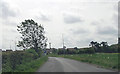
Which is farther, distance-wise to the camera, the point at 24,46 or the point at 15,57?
the point at 24,46

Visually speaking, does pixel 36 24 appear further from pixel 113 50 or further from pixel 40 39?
pixel 113 50

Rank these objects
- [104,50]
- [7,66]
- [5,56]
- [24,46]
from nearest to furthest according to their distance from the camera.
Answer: [7,66]
[5,56]
[24,46]
[104,50]

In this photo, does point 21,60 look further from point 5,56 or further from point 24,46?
point 24,46

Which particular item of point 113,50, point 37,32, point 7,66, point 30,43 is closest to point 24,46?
point 30,43

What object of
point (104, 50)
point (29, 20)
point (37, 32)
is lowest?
point (104, 50)

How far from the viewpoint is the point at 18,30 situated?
65125mm

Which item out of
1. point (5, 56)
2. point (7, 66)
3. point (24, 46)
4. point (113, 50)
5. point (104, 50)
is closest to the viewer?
point (7, 66)

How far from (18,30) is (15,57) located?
116 feet

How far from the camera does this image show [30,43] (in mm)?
62156

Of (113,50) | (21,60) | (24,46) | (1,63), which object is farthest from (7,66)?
(113,50)

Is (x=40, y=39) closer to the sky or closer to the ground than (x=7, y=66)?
closer to the sky

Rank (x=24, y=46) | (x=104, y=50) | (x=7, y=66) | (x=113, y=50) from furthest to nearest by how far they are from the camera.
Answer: (x=104, y=50) → (x=113, y=50) → (x=24, y=46) → (x=7, y=66)

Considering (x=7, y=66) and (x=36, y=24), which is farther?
(x=36, y=24)

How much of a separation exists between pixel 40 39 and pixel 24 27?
22.6 feet
